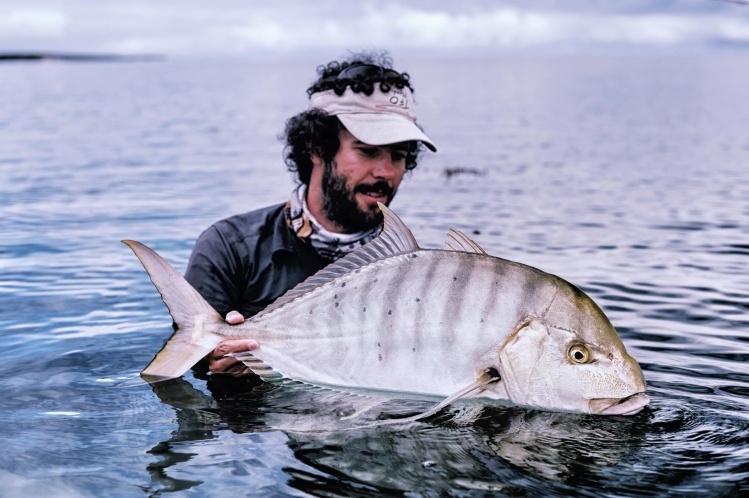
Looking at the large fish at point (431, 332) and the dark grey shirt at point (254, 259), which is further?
the dark grey shirt at point (254, 259)

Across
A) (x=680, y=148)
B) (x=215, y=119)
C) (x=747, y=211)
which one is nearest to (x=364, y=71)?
(x=747, y=211)

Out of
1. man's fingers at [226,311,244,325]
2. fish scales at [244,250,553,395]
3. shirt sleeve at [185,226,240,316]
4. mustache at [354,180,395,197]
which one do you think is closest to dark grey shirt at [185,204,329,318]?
shirt sleeve at [185,226,240,316]

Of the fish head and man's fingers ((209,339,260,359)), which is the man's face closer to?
man's fingers ((209,339,260,359))

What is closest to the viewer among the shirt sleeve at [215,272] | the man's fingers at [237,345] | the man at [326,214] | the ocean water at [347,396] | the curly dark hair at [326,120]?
the ocean water at [347,396]

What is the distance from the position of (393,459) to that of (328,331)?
0.77 m

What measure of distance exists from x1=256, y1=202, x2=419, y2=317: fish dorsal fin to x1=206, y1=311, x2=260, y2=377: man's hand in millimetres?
260

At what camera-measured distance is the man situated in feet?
20.5

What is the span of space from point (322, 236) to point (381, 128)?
0.89 m

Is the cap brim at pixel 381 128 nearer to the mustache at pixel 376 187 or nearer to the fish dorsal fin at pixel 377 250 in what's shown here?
the mustache at pixel 376 187

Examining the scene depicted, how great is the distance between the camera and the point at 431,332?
14.1 feet

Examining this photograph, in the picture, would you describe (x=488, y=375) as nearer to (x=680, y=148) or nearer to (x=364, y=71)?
(x=364, y=71)

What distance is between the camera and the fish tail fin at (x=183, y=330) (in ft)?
15.1

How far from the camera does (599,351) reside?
4.18 metres

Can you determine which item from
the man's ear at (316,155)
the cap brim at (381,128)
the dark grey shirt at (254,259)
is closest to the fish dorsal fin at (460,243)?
the cap brim at (381,128)
